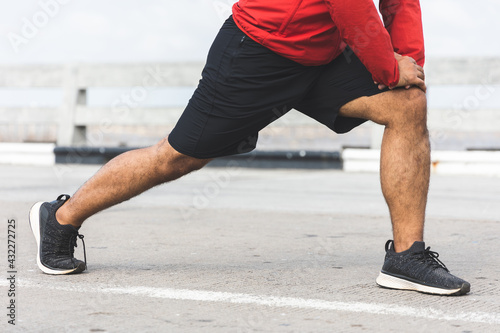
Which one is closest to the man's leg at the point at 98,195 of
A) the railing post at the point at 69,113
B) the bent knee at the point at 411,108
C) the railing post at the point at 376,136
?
the bent knee at the point at 411,108

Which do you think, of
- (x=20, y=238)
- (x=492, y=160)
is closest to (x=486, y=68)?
(x=492, y=160)

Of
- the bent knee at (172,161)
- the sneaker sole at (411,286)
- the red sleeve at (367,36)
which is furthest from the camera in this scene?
the bent knee at (172,161)

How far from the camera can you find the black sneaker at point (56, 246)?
3.54 m

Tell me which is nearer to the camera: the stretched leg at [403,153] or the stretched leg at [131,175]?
the stretched leg at [403,153]

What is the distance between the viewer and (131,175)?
3418 mm

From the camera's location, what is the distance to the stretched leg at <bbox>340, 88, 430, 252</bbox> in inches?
126

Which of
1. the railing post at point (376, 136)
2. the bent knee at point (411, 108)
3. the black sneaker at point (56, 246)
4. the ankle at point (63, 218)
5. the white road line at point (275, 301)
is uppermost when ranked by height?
the railing post at point (376, 136)

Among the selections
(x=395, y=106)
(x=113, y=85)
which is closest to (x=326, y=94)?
(x=395, y=106)

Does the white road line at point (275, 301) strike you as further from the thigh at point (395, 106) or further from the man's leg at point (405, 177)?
the thigh at point (395, 106)

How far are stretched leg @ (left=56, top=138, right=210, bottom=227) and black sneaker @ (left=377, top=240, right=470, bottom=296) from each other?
88cm

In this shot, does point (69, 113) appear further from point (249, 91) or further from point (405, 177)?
point (405, 177)

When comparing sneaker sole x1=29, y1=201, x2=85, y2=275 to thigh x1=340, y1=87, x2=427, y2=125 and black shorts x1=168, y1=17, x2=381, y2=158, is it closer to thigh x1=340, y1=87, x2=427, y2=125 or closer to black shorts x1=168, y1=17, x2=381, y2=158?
black shorts x1=168, y1=17, x2=381, y2=158

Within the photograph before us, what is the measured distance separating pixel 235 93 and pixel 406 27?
77 cm

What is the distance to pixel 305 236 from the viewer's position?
15.8 feet
